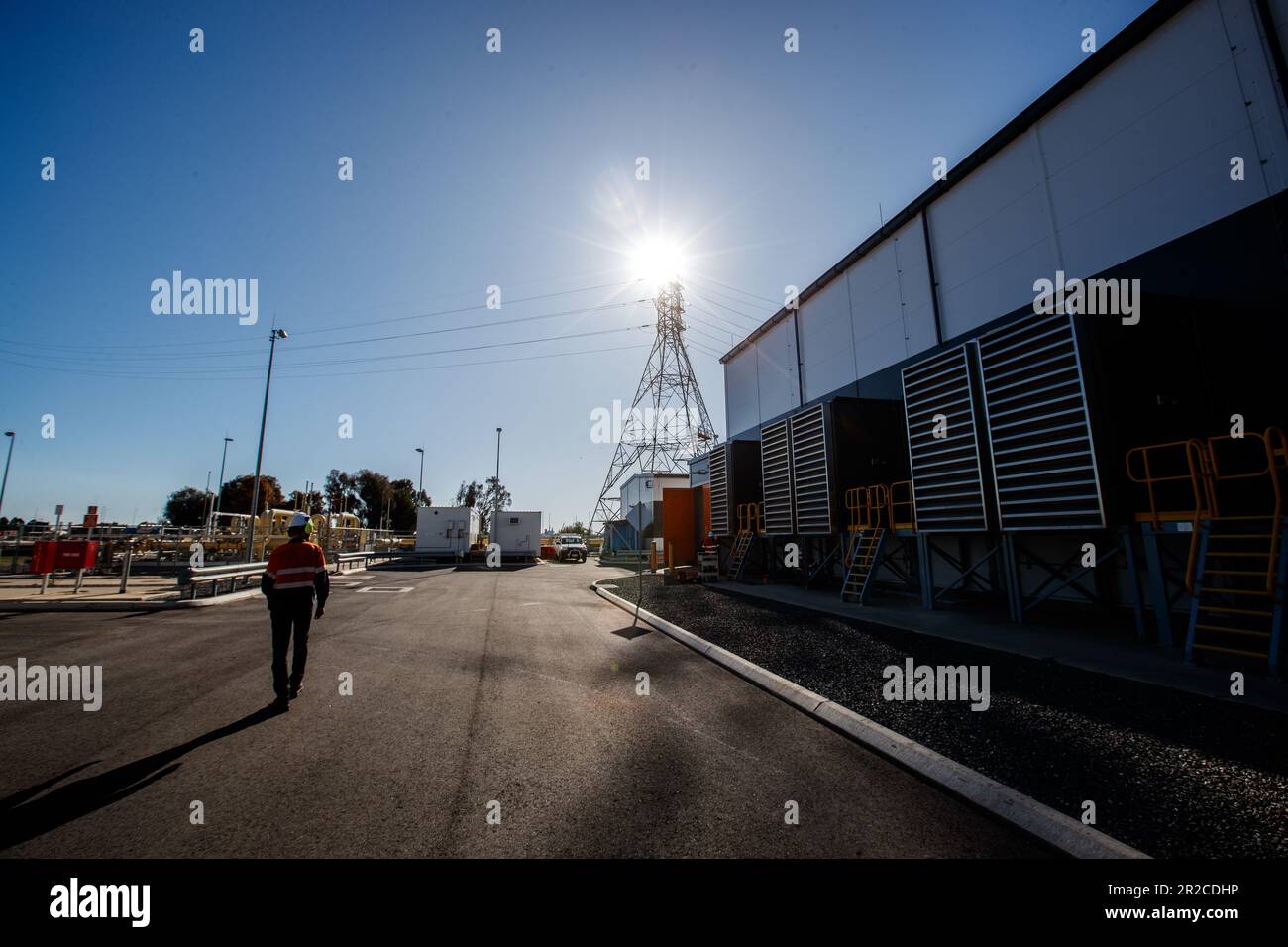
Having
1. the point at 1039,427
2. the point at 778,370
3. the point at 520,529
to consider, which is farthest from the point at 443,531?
the point at 1039,427

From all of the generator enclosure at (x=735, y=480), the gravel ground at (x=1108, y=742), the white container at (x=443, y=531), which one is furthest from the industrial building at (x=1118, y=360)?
the white container at (x=443, y=531)

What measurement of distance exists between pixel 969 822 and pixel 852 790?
69 cm

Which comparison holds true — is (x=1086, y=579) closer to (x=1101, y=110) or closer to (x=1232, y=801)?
(x=1232, y=801)

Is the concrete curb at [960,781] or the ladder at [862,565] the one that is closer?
the concrete curb at [960,781]

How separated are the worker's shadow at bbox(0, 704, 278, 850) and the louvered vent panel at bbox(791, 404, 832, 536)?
13.2 m

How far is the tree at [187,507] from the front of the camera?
6544 cm

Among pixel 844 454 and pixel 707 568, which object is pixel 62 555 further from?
pixel 844 454

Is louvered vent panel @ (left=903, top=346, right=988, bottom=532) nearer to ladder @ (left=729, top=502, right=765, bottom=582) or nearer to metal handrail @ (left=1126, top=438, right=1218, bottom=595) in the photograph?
metal handrail @ (left=1126, top=438, right=1218, bottom=595)

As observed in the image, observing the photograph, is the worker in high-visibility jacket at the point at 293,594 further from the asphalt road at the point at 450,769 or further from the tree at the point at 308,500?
the tree at the point at 308,500

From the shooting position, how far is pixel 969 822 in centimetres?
304

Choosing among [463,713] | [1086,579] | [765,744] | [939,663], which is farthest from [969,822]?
[1086,579]

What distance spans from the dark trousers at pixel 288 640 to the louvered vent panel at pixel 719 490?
1575 cm

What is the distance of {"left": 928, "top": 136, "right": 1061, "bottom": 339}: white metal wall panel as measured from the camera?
10953mm

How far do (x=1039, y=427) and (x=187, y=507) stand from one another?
9020 cm
